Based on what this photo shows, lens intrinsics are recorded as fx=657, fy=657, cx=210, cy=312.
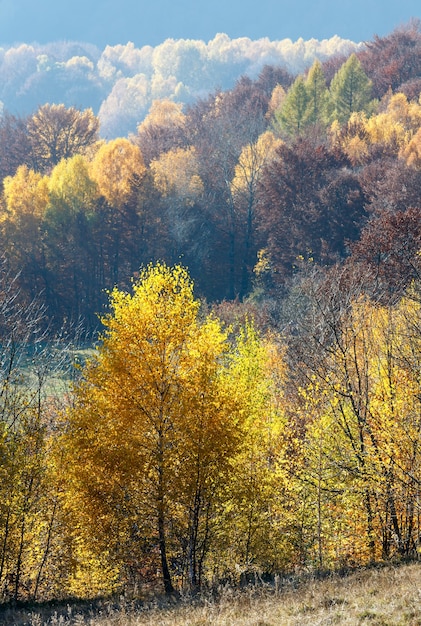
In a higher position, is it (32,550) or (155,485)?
(155,485)

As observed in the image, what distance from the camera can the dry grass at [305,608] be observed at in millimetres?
10203

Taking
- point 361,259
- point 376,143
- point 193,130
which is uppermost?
point 193,130

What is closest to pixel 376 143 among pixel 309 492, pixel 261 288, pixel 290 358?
pixel 261 288

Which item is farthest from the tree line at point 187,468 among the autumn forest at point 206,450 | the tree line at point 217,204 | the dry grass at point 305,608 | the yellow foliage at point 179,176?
the yellow foliage at point 179,176

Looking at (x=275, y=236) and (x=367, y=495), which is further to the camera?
(x=275, y=236)

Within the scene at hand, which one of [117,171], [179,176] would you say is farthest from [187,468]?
[117,171]

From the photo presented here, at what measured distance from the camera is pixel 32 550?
18.5 meters

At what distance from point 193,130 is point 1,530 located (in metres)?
75.0

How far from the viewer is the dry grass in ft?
33.5

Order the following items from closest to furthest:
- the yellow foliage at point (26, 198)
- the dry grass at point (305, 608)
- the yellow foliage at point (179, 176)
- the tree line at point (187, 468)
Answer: the dry grass at point (305, 608) → the tree line at point (187, 468) → the yellow foliage at point (26, 198) → the yellow foliage at point (179, 176)

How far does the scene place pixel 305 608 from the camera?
1124cm

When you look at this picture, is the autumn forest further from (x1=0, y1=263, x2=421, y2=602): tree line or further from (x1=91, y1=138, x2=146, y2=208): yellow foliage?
(x1=91, y1=138, x2=146, y2=208): yellow foliage

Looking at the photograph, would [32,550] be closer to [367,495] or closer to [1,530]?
[1,530]

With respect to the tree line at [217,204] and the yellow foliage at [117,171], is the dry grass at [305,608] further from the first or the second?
the yellow foliage at [117,171]
